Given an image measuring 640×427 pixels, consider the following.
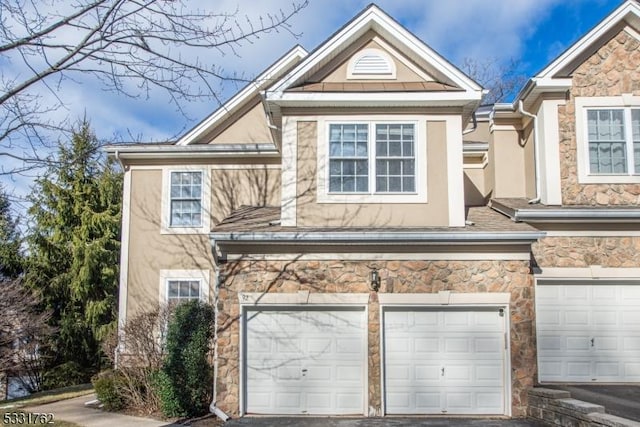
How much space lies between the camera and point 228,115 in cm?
1545

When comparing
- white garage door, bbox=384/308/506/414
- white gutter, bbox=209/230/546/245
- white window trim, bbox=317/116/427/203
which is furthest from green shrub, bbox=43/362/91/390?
white garage door, bbox=384/308/506/414

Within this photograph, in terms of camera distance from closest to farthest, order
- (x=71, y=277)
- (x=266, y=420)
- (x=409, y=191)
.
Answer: (x=266, y=420) → (x=409, y=191) → (x=71, y=277)

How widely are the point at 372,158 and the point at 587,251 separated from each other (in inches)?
189

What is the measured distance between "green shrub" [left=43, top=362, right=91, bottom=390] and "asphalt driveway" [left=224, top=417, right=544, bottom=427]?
10.5m

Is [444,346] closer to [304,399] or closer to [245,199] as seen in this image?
[304,399]

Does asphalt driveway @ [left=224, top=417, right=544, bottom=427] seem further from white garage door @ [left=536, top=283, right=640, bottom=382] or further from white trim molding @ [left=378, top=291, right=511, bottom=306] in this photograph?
white garage door @ [left=536, top=283, right=640, bottom=382]

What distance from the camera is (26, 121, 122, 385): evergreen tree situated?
19.1 m

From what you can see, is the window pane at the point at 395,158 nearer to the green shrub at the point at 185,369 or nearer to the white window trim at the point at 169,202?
the green shrub at the point at 185,369

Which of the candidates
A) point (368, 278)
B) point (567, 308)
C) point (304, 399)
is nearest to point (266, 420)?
point (304, 399)

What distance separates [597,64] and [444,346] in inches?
283

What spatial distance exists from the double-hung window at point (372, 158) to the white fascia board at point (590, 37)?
3554 millimetres

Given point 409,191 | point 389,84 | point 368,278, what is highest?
point 389,84

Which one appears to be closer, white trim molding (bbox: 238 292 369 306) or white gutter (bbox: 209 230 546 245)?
white gutter (bbox: 209 230 546 245)

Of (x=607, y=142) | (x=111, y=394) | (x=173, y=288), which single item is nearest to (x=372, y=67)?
(x=607, y=142)
